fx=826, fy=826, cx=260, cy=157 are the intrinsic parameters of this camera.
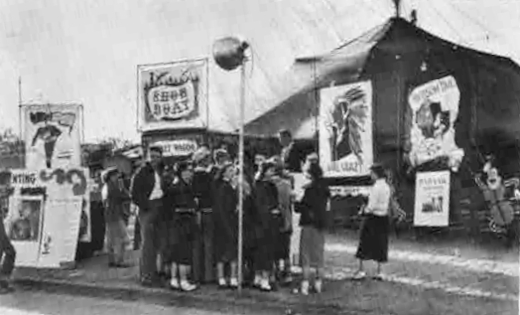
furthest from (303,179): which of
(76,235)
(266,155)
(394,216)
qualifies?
(76,235)

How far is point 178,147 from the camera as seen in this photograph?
6293mm

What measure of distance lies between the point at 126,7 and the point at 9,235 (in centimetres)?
231

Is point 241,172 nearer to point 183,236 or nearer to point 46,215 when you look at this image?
point 183,236

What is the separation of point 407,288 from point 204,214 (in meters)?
1.76

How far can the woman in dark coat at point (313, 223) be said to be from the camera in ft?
18.1

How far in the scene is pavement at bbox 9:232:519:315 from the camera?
191 inches

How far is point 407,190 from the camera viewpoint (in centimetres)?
514

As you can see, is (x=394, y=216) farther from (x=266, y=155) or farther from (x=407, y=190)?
(x=266, y=155)

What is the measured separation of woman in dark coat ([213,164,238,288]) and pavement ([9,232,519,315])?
0.55ft

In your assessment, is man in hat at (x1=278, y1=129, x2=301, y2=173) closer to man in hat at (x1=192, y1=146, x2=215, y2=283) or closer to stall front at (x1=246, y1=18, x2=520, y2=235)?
stall front at (x1=246, y1=18, x2=520, y2=235)

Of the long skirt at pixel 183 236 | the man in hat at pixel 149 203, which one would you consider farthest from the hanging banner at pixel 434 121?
the man in hat at pixel 149 203

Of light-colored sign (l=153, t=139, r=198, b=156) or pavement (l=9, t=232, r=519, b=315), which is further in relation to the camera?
light-colored sign (l=153, t=139, r=198, b=156)

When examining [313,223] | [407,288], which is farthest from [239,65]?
[407,288]

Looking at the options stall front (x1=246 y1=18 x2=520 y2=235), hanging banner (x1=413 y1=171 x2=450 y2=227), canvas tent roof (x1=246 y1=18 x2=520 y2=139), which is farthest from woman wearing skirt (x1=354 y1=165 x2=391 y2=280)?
canvas tent roof (x1=246 y1=18 x2=520 y2=139)
